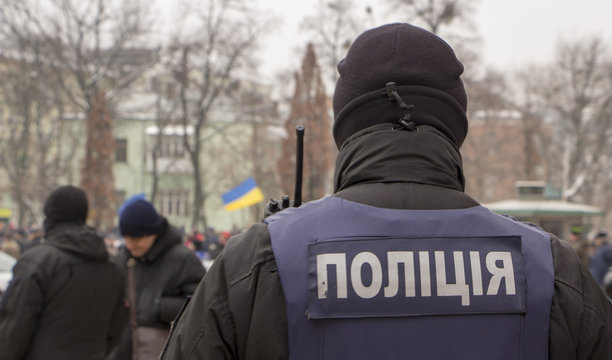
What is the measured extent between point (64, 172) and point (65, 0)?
31.6 ft

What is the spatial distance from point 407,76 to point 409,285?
18.4 inches

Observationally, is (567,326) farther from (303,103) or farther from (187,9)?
(187,9)

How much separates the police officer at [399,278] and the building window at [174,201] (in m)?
50.8

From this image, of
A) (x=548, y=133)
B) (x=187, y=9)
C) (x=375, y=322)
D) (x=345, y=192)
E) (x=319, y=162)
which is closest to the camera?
(x=375, y=322)

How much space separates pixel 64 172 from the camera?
125 feet

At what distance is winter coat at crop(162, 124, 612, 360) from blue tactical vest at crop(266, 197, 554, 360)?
0.08 feet

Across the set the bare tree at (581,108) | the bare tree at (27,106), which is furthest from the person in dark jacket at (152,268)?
the bare tree at (581,108)

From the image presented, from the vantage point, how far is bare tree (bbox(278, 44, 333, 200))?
25266 millimetres

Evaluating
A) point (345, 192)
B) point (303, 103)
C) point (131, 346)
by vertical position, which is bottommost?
point (131, 346)

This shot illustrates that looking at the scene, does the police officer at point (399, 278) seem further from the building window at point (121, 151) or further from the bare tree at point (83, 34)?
the building window at point (121, 151)

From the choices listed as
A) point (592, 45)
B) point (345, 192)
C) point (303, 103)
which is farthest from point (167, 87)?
point (345, 192)

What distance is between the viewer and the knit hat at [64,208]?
501 centimetres

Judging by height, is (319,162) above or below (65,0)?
below

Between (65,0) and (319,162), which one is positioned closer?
Result: (319,162)
